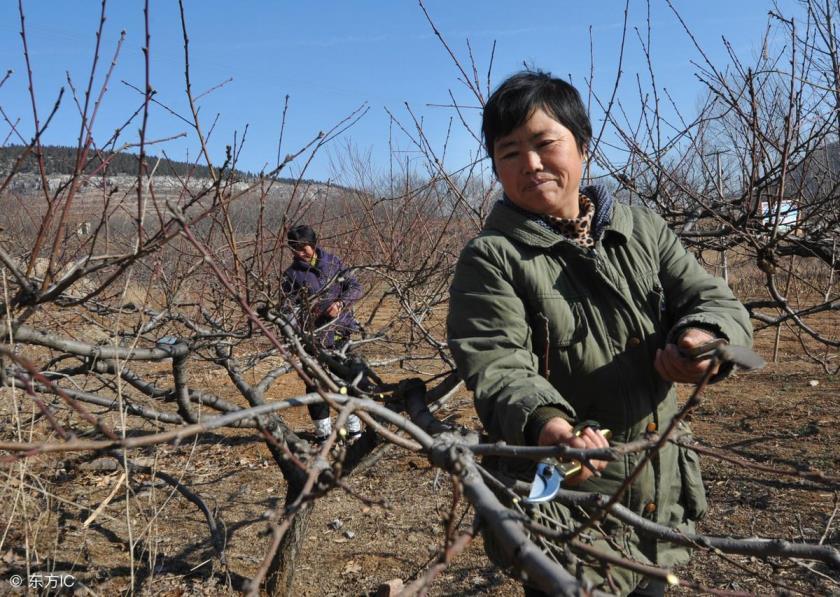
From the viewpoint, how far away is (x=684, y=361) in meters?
1.35

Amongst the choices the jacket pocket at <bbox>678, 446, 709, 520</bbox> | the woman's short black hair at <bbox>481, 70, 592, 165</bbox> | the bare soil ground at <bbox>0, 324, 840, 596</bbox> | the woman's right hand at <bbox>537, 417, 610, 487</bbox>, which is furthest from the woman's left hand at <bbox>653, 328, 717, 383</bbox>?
the bare soil ground at <bbox>0, 324, 840, 596</bbox>

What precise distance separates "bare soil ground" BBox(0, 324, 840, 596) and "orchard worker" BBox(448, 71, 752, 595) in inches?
42.1

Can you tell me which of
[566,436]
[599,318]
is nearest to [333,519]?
[599,318]

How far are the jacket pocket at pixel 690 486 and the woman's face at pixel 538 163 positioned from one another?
0.67 metres

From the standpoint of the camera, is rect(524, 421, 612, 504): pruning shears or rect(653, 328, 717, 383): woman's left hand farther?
rect(653, 328, 717, 383): woman's left hand

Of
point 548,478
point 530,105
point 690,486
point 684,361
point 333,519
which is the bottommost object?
point 333,519

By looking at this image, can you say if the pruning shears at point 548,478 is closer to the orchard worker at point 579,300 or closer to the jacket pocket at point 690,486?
the orchard worker at point 579,300

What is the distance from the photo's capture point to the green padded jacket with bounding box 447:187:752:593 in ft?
4.92

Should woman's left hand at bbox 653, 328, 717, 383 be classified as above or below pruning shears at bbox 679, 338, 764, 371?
below

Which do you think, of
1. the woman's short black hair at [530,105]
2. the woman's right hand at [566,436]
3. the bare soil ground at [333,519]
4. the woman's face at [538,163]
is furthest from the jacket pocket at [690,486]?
the bare soil ground at [333,519]

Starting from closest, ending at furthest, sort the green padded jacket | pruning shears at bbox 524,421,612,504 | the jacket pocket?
pruning shears at bbox 524,421,612,504
the green padded jacket
the jacket pocket

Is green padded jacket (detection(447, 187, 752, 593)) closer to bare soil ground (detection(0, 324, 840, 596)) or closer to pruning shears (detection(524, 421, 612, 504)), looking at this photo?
pruning shears (detection(524, 421, 612, 504))

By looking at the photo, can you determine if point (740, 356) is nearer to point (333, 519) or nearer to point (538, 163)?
point (538, 163)

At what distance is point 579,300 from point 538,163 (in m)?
0.32
